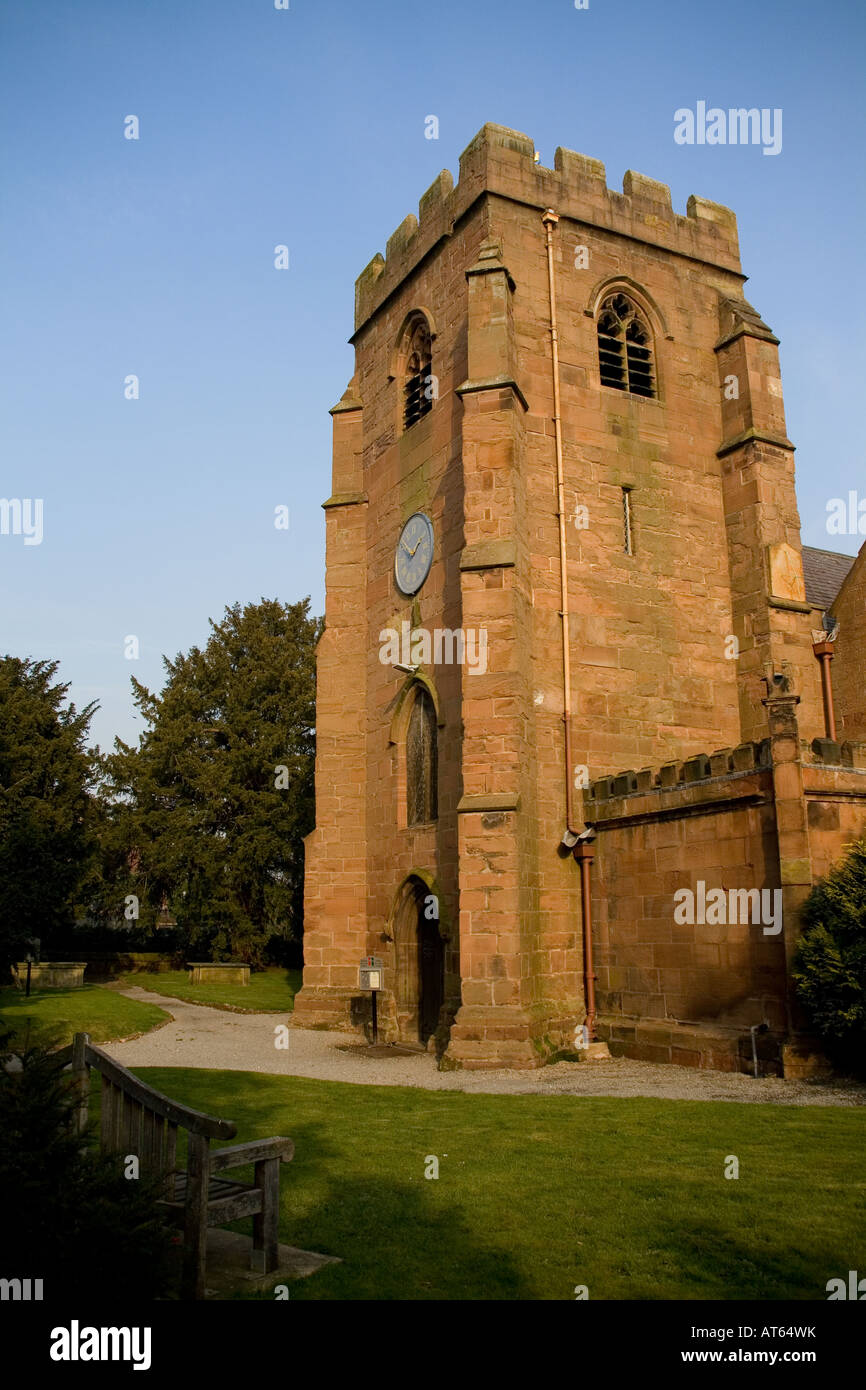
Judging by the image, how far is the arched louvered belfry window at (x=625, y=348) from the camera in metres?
19.2

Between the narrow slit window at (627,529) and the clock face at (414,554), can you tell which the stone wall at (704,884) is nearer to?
the narrow slit window at (627,529)

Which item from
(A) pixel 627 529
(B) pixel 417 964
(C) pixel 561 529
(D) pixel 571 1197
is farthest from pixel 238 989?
(D) pixel 571 1197

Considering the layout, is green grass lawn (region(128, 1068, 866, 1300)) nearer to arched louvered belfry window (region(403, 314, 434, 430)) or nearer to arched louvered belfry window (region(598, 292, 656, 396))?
arched louvered belfry window (region(598, 292, 656, 396))

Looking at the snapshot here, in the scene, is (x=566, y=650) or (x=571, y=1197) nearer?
(x=571, y=1197)

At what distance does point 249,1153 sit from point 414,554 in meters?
14.9

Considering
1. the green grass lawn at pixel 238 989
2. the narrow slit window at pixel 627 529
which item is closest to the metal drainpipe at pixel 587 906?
the narrow slit window at pixel 627 529

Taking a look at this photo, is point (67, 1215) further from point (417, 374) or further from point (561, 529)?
point (417, 374)

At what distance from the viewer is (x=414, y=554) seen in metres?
19.4

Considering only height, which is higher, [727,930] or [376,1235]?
[727,930]
